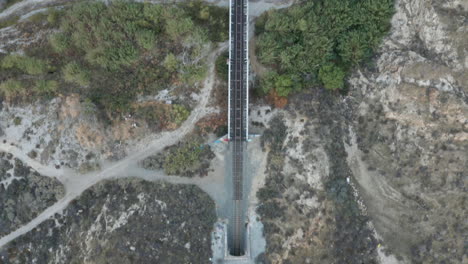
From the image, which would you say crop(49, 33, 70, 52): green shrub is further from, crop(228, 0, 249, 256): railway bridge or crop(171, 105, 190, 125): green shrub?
crop(228, 0, 249, 256): railway bridge

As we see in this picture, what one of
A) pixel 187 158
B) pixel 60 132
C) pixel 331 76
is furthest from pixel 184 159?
pixel 331 76

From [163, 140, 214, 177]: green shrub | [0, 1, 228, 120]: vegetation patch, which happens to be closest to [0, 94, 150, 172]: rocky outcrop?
[0, 1, 228, 120]: vegetation patch

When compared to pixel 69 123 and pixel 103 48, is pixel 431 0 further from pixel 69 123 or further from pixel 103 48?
pixel 69 123

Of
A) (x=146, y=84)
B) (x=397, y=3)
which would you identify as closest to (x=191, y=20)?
(x=146, y=84)

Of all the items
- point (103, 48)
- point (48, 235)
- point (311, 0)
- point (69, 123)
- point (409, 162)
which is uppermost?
point (311, 0)

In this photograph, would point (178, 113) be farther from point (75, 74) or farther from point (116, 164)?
point (75, 74)

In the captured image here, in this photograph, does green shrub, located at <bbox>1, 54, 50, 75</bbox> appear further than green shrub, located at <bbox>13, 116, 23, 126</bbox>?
No
